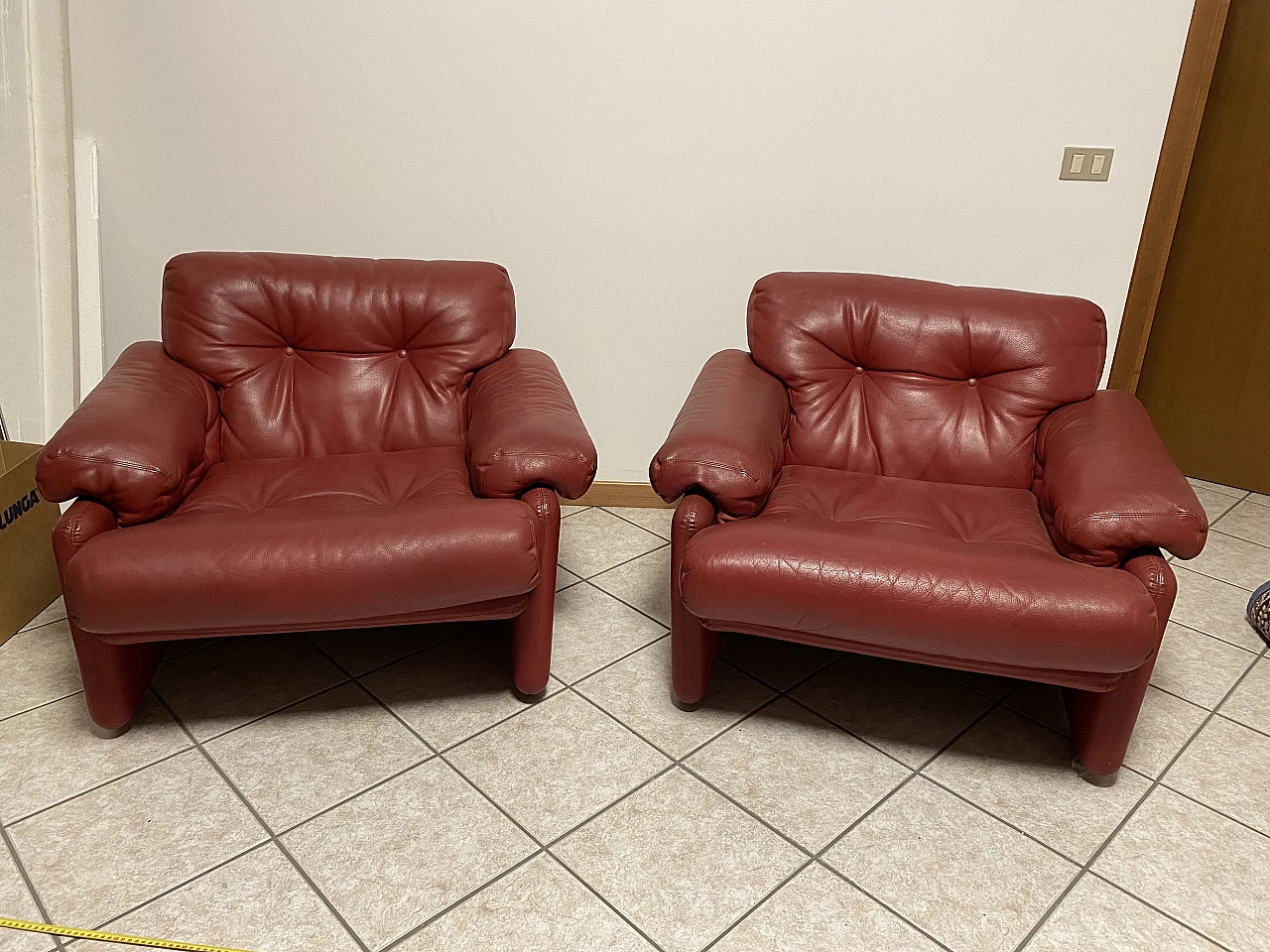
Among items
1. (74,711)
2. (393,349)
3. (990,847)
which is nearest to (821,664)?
(990,847)

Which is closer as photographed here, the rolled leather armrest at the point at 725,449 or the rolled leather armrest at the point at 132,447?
the rolled leather armrest at the point at 132,447

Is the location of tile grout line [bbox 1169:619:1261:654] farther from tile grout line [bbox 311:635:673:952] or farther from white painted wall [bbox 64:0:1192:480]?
tile grout line [bbox 311:635:673:952]

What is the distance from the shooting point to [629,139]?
284 cm

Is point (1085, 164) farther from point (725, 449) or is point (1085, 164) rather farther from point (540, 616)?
point (540, 616)

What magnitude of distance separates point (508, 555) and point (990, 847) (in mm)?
1054

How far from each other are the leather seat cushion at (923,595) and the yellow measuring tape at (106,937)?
3.33 feet

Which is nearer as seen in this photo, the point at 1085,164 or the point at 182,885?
the point at 182,885

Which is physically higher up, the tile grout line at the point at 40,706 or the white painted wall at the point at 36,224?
the white painted wall at the point at 36,224

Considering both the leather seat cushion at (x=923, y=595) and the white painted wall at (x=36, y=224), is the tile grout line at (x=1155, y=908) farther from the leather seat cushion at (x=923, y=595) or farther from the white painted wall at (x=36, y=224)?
the white painted wall at (x=36, y=224)

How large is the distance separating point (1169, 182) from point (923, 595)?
1791 mm

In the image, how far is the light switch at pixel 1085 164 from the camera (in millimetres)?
2873

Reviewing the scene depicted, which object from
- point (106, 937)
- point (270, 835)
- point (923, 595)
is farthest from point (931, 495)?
point (106, 937)

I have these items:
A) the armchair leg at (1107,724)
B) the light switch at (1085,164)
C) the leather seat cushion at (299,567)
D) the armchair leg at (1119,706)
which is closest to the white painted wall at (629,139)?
the light switch at (1085,164)

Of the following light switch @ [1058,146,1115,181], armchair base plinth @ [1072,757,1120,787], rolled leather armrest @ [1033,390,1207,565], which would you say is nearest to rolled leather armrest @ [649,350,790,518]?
rolled leather armrest @ [1033,390,1207,565]
